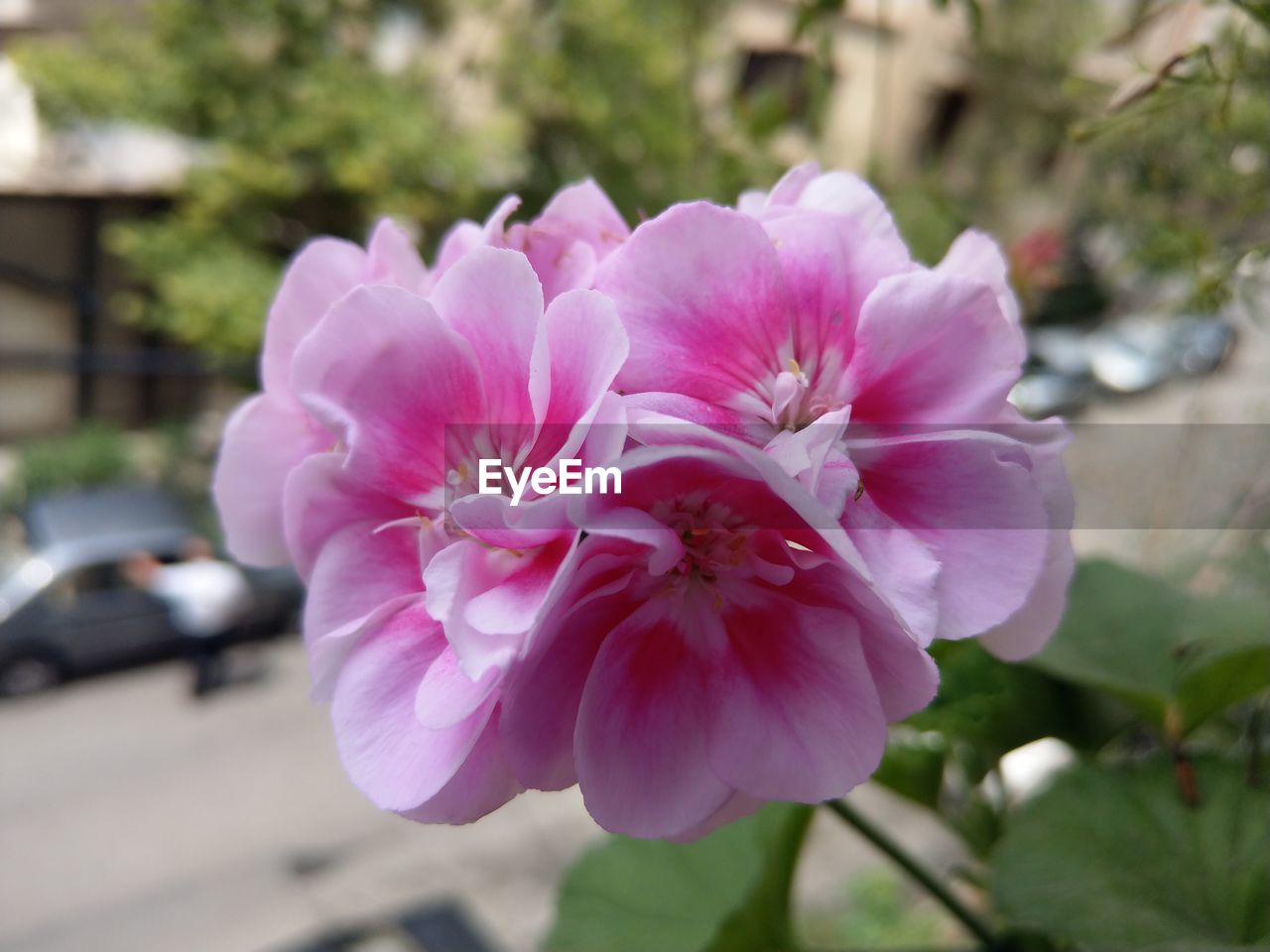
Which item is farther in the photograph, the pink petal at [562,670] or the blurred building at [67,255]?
the blurred building at [67,255]

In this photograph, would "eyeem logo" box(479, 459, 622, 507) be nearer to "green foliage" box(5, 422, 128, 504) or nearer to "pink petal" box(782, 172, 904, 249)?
"pink petal" box(782, 172, 904, 249)

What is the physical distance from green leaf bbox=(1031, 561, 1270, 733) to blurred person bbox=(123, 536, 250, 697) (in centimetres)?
331

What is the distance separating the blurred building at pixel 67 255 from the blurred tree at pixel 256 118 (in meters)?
0.27

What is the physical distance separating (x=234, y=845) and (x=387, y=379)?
2590 mm

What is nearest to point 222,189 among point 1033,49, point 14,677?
point 14,677

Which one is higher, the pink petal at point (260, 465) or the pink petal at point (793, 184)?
the pink petal at point (793, 184)

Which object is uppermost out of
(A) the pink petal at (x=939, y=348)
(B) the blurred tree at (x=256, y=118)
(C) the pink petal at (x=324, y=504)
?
(A) the pink petal at (x=939, y=348)

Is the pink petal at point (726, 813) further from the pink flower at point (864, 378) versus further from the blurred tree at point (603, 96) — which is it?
the blurred tree at point (603, 96)

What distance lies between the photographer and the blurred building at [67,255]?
13.8 ft

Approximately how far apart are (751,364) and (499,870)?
2.28 meters

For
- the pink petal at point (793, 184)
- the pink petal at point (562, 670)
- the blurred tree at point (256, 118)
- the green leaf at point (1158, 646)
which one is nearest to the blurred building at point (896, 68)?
the blurred tree at point (256, 118)

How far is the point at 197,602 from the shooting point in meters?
3.37

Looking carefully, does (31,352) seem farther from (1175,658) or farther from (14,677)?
(1175,658)

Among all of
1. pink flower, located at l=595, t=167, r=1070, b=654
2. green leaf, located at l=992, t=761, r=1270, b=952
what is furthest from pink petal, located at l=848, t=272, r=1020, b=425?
green leaf, located at l=992, t=761, r=1270, b=952
